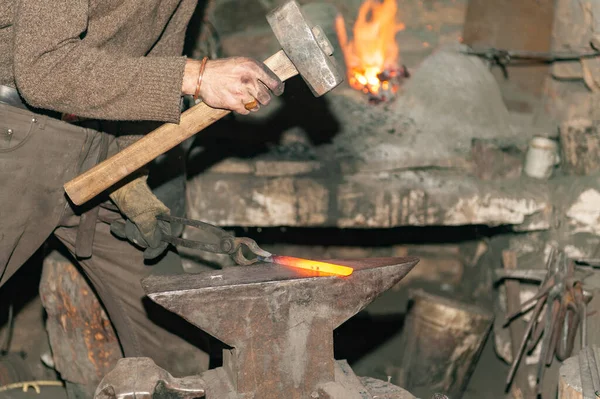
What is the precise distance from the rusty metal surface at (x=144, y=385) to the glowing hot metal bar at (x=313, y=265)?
420 millimetres

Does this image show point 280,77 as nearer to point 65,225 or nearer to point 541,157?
point 65,225

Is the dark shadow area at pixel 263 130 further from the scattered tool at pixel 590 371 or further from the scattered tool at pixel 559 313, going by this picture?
the scattered tool at pixel 590 371

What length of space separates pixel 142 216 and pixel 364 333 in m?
2.18

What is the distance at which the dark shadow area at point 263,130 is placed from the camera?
12.9ft

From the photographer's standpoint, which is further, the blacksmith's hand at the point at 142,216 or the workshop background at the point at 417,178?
the workshop background at the point at 417,178

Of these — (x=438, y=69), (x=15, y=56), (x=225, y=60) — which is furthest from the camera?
(x=438, y=69)

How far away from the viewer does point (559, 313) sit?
350cm

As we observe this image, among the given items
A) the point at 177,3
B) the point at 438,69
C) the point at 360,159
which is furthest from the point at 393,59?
the point at 177,3

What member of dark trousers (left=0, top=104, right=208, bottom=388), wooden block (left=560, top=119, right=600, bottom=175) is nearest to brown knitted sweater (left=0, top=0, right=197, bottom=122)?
dark trousers (left=0, top=104, right=208, bottom=388)

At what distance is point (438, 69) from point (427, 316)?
4.80 feet

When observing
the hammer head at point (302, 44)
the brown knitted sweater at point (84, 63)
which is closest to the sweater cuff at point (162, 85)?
the brown knitted sweater at point (84, 63)

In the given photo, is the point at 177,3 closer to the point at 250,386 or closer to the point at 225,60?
the point at 225,60

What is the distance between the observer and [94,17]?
7.88 feet

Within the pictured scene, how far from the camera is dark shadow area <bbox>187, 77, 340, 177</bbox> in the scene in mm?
3928
